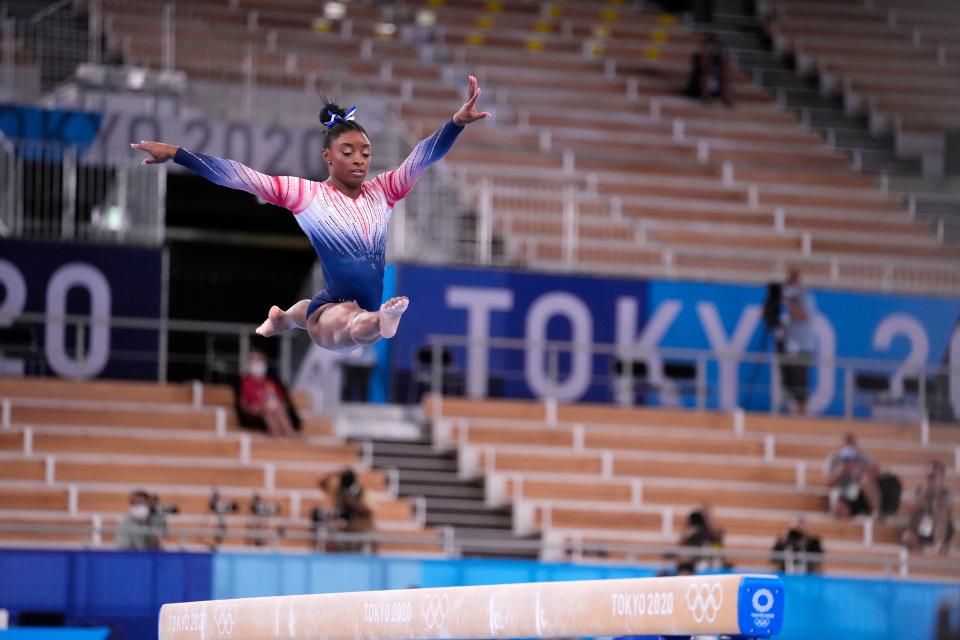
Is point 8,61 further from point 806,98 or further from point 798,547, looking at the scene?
point 806,98

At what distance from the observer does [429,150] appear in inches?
330

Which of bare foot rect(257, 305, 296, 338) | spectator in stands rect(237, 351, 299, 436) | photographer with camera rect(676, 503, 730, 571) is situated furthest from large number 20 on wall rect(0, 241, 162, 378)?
bare foot rect(257, 305, 296, 338)

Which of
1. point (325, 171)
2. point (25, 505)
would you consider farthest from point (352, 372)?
point (25, 505)

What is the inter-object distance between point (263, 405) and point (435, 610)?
894 centimetres

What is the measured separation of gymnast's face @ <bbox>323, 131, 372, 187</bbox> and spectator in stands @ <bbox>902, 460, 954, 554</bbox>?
9550 millimetres

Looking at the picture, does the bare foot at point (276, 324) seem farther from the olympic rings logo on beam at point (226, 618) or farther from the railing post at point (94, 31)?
the railing post at point (94, 31)

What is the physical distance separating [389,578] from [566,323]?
5.99 m

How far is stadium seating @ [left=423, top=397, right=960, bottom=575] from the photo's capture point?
16.4 m

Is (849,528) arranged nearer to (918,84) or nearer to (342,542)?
(342,542)

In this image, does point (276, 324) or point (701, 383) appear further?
point (701, 383)

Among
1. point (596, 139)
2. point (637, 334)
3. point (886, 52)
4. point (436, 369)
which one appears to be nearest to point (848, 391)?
point (637, 334)

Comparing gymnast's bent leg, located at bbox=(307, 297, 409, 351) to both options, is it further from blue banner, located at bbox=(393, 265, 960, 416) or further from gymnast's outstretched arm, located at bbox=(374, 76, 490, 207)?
blue banner, located at bbox=(393, 265, 960, 416)

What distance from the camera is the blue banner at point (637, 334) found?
61.1 ft

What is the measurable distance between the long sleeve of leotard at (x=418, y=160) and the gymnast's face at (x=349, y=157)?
175 mm
